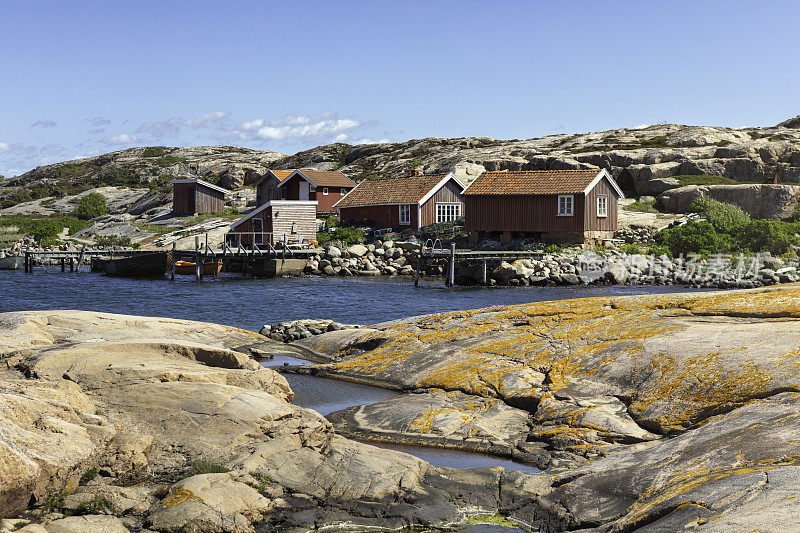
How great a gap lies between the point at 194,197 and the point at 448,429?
6445 cm

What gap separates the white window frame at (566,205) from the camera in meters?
46.8

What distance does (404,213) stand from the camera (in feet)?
185

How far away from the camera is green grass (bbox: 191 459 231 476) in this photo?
755cm

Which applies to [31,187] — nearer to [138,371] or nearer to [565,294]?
[565,294]

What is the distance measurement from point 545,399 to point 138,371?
5.45 metres

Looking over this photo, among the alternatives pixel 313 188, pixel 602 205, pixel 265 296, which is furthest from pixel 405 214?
pixel 265 296

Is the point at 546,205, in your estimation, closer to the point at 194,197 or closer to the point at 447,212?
the point at 447,212

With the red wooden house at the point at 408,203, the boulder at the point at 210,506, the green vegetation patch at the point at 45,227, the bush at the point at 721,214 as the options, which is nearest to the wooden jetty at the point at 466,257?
the bush at the point at 721,214

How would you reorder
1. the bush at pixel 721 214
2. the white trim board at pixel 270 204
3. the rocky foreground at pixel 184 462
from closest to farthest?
the rocky foreground at pixel 184 462, the bush at pixel 721 214, the white trim board at pixel 270 204

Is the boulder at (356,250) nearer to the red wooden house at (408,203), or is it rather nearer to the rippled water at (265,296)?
the rippled water at (265,296)

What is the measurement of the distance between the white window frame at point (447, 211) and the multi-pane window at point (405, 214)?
2.24m

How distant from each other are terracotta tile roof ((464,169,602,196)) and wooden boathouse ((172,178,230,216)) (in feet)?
102

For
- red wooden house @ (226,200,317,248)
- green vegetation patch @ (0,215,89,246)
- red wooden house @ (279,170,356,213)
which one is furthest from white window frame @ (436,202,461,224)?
green vegetation patch @ (0,215,89,246)

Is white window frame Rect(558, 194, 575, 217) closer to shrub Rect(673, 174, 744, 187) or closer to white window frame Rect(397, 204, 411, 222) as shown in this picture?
white window frame Rect(397, 204, 411, 222)
